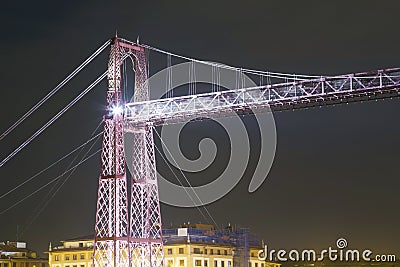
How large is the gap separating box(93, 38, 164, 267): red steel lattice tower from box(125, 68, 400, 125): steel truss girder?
3.44 feet

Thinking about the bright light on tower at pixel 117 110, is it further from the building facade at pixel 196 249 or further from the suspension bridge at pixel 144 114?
the building facade at pixel 196 249

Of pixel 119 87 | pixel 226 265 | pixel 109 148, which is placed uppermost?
pixel 119 87

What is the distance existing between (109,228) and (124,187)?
Answer: 8.74 feet

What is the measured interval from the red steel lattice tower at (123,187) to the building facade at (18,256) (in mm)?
49914

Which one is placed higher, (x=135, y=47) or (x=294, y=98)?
(x=135, y=47)

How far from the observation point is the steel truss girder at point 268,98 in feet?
174

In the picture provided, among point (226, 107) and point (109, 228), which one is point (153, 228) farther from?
point (226, 107)

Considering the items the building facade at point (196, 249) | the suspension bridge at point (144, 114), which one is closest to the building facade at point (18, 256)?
the building facade at point (196, 249)

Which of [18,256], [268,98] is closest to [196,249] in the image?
[18,256]

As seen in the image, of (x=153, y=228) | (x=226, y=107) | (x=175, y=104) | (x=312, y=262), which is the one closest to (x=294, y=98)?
(x=226, y=107)

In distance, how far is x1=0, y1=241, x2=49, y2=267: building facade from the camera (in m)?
106

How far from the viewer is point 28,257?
10938 centimetres

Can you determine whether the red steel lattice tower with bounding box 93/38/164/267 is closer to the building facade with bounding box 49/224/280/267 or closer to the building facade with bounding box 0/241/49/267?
the building facade with bounding box 49/224/280/267

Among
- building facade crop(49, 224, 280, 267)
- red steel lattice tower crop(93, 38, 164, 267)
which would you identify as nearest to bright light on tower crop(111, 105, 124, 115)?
red steel lattice tower crop(93, 38, 164, 267)
